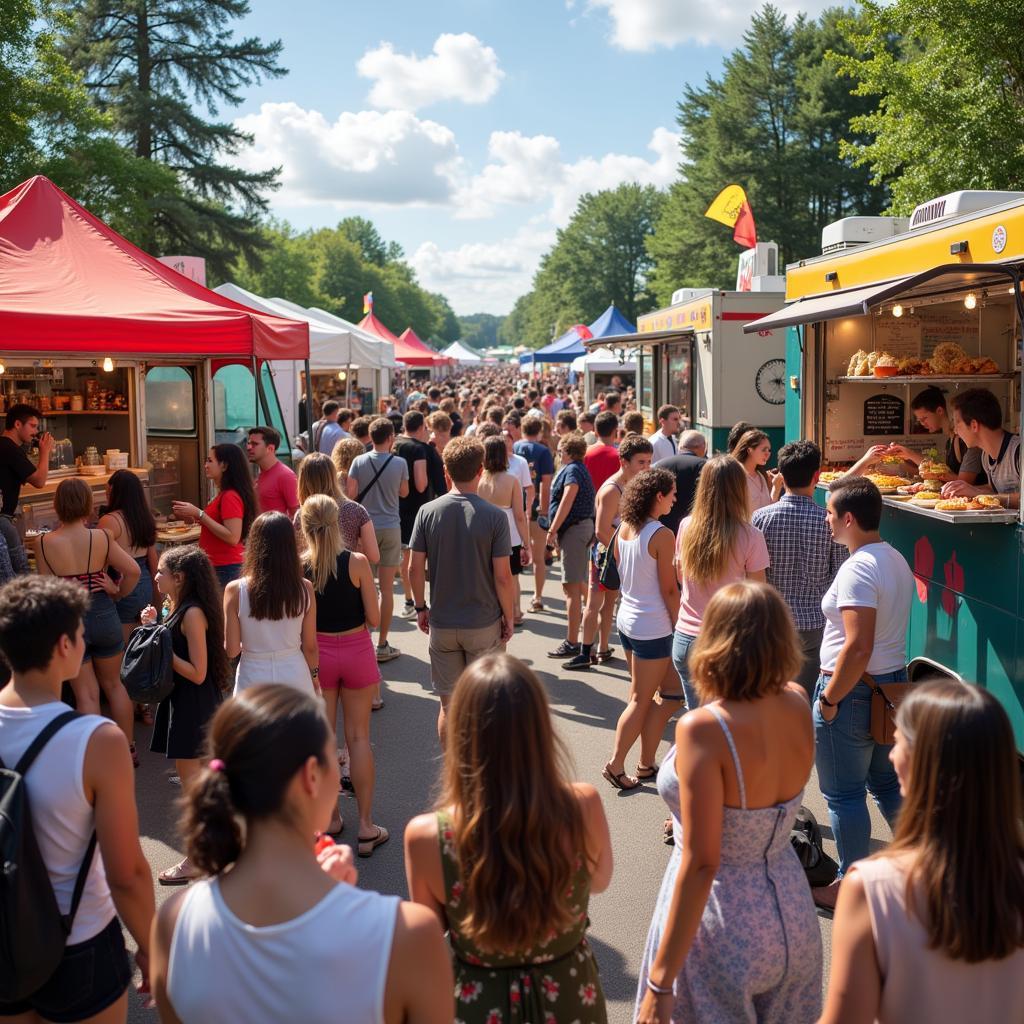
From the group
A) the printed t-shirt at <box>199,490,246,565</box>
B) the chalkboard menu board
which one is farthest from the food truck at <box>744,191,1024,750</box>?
the printed t-shirt at <box>199,490,246,565</box>

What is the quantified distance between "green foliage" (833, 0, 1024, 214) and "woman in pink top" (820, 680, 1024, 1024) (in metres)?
15.6

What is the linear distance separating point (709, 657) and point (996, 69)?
52.3 ft

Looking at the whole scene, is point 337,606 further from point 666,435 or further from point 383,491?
point 666,435

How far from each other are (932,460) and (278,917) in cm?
629

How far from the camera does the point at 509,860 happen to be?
219 cm

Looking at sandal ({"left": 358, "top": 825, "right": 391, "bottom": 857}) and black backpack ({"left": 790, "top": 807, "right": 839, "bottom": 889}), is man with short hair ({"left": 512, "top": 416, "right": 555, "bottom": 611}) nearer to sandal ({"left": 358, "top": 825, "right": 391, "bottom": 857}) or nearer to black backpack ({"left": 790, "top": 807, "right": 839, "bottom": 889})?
sandal ({"left": 358, "top": 825, "right": 391, "bottom": 857})

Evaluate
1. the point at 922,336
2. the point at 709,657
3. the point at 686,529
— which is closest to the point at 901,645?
the point at 686,529

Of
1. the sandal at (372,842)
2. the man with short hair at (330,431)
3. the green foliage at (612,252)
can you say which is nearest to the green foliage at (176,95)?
the man with short hair at (330,431)

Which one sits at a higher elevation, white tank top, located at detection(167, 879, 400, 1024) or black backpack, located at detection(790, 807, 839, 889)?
white tank top, located at detection(167, 879, 400, 1024)

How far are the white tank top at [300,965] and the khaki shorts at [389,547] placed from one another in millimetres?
6706

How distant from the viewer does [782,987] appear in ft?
8.75

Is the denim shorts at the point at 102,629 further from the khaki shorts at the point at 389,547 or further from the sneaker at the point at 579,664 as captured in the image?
the sneaker at the point at 579,664

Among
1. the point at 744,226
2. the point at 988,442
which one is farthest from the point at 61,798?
the point at 744,226

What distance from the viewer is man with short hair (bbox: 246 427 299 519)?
736cm
